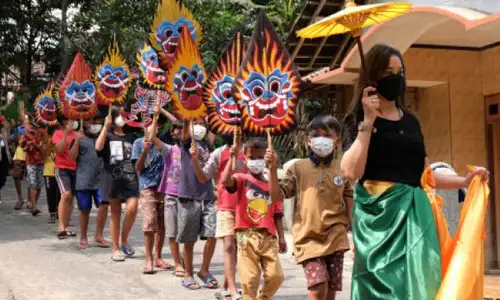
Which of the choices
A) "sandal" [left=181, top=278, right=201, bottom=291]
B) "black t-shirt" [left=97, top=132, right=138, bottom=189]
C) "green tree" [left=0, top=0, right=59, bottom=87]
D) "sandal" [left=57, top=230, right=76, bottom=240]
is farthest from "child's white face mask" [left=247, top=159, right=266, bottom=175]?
"green tree" [left=0, top=0, right=59, bottom=87]

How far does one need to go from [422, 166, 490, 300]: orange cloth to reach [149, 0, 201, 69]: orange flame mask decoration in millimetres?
4044

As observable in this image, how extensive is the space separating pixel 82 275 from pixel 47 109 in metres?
4.36

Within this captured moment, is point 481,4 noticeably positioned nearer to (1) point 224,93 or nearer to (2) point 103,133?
(1) point 224,93

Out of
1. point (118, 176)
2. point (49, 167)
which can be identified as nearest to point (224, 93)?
point (118, 176)

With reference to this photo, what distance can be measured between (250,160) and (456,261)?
2.63 meters

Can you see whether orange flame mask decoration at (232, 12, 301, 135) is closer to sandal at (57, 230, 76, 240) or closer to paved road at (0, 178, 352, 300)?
paved road at (0, 178, 352, 300)

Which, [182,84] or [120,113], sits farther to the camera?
[120,113]

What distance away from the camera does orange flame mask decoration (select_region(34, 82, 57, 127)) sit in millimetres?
10828

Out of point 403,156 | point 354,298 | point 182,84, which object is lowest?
point 354,298

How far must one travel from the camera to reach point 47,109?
1093 centimetres

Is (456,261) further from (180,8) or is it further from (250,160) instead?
(180,8)

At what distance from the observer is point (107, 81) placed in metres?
8.49

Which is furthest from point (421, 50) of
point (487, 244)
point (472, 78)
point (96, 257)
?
point (96, 257)

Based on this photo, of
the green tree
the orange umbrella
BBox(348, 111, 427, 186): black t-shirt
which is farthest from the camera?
the green tree
